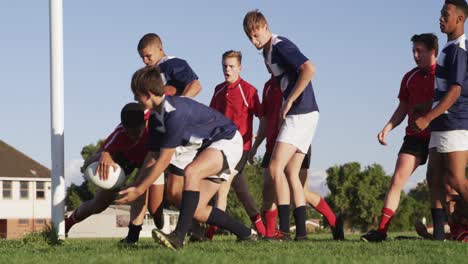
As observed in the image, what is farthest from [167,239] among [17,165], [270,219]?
[17,165]

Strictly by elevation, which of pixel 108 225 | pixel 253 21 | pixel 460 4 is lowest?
pixel 108 225

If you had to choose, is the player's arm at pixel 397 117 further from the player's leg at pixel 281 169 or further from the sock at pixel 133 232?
the sock at pixel 133 232

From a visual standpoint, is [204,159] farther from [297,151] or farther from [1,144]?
[1,144]

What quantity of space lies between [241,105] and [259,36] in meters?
1.90

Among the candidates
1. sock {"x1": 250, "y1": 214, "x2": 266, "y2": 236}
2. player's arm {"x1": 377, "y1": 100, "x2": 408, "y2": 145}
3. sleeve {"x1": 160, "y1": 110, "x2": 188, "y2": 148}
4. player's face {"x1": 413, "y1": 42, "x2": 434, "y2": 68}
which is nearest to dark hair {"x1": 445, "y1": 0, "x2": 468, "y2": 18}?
player's face {"x1": 413, "y1": 42, "x2": 434, "y2": 68}

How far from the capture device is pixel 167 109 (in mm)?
6949

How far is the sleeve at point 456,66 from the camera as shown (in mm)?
8273

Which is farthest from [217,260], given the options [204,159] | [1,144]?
[1,144]

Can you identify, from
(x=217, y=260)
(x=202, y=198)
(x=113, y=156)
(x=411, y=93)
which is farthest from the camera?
(x=411, y=93)

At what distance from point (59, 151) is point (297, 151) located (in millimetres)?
2778

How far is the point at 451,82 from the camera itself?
8.30m

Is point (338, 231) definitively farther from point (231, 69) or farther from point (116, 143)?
point (116, 143)

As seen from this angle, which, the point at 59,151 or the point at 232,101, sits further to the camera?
the point at 232,101

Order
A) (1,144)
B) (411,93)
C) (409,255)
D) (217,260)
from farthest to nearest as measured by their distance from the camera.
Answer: (1,144) < (411,93) < (409,255) < (217,260)
